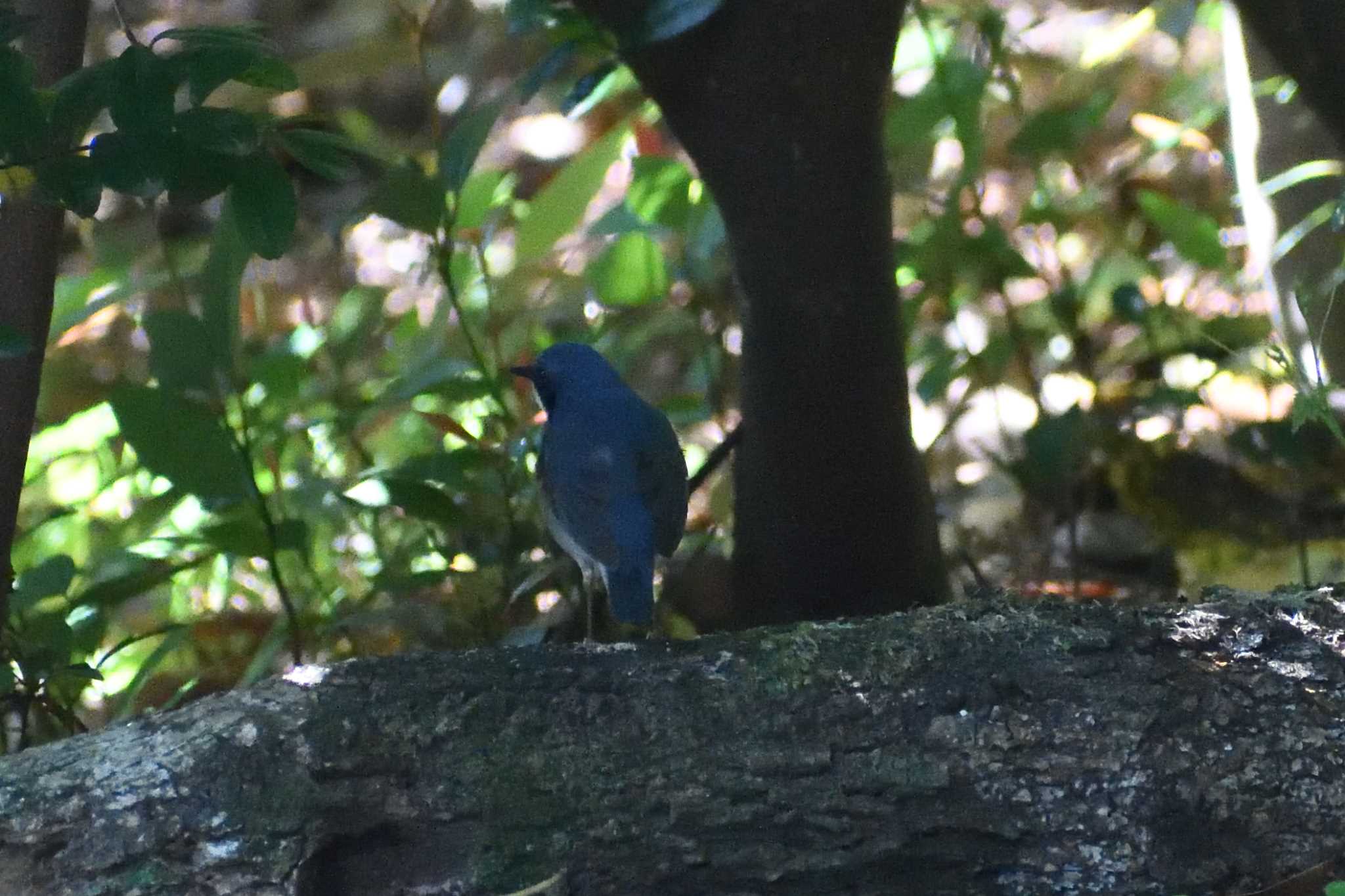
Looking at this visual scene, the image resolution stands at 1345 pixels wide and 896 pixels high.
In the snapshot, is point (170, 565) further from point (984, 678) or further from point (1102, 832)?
point (1102, 832)

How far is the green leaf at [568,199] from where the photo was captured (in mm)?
2682

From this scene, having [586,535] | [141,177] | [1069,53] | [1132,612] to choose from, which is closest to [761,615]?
[586,535]

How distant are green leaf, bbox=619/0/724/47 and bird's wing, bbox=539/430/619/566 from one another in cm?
61

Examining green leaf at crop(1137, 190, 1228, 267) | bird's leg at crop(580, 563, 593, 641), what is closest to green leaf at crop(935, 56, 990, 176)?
green leaf at crop(1137, 190, 1228, 267)

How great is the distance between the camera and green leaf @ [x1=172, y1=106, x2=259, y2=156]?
134cm

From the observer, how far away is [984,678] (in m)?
1.44

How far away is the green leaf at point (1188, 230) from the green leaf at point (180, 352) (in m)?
1.87

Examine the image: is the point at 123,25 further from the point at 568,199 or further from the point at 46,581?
the point at 568,199

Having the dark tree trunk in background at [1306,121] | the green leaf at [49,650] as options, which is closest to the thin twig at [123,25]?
the green leaf at [49,650]

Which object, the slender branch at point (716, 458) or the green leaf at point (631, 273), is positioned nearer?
the slender branch at point (716, 458)

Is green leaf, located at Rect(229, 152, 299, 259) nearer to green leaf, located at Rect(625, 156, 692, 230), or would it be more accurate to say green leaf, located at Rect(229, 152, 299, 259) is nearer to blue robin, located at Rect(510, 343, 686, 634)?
blue robin, located at Rect(510, 343, 686, 634)

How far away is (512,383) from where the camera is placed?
2.71 m

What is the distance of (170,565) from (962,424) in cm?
239

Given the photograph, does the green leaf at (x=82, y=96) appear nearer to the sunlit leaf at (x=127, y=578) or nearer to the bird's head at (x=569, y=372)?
the sunlit leaf at (x=127, y=578)
